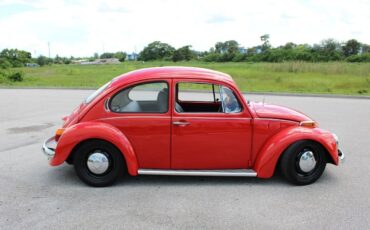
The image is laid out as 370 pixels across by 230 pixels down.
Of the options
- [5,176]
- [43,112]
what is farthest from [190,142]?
[43,112]

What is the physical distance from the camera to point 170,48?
87062mm

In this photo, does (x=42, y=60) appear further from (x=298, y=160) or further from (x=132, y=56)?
(x=298, y=160)

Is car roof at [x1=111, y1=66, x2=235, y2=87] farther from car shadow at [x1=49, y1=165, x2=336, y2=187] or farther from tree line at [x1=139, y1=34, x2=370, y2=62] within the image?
tree line at [x1=139, y1=34, x2=370, y2=62]

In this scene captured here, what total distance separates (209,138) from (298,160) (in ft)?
4.08

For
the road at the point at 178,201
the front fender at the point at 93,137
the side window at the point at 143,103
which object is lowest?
the road at the point at 178,201

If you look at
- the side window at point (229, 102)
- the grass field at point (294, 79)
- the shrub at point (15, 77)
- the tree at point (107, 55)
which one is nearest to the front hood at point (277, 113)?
the side window at point (229, 102)

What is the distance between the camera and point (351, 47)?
65.8m

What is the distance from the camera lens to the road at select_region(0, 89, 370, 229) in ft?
12.1

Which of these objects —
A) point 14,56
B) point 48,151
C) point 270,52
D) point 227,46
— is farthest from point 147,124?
point 227,46

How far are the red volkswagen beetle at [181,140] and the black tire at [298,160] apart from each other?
0.01 metres

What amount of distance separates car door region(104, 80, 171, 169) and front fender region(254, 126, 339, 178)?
49.6 inches

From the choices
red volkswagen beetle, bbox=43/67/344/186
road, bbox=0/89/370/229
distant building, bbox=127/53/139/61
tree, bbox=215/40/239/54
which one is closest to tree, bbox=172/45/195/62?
tree, bbox=215/40/239/54

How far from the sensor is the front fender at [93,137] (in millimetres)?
4473

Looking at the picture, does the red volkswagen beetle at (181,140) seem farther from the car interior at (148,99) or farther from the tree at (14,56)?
Result: the tree at (14,56)
